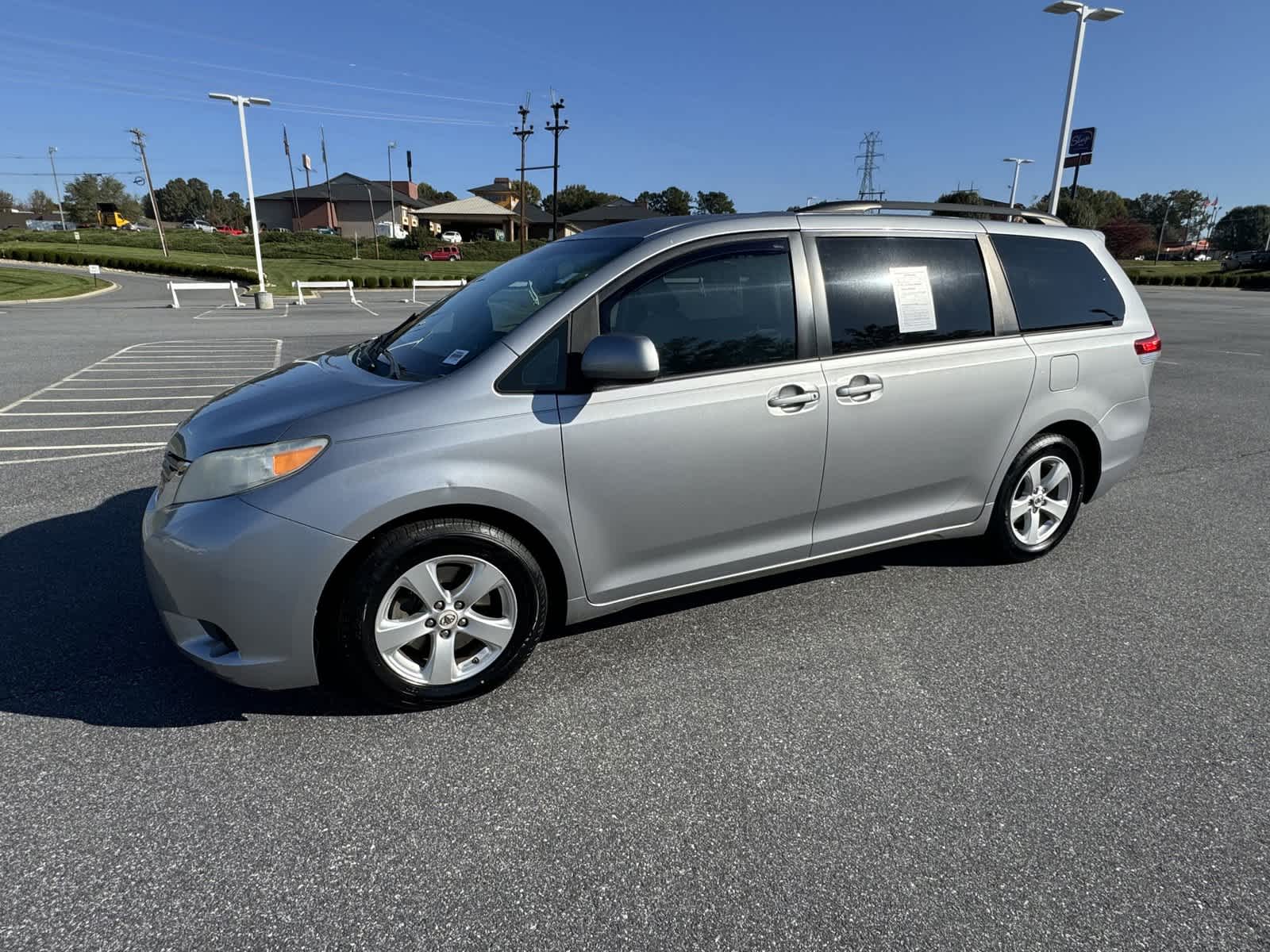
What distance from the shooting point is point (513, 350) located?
113 inches

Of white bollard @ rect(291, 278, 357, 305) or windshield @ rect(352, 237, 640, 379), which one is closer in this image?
windshield @ rect(352, 237, 640, 379)

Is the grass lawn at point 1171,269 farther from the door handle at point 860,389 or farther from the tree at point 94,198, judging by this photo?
the tree at point 94,198

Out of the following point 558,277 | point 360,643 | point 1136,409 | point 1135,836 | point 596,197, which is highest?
point 596,197

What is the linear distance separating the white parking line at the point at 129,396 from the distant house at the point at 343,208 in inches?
3312

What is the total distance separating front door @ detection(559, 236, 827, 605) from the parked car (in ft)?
196

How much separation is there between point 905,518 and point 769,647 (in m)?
0.97

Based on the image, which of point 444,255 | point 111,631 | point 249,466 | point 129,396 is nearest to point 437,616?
point 249,466

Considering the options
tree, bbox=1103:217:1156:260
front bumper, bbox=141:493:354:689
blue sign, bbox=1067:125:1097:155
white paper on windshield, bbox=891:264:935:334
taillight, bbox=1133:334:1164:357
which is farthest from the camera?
tree, bbox=1103:217:1156:260

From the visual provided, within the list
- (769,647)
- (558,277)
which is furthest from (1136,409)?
(558,277)

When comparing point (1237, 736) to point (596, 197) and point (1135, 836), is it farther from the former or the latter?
point (596, 197)

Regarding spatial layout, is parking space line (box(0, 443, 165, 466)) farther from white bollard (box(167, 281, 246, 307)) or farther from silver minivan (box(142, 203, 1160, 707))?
white bollard (box(167, 281, 246, 307))

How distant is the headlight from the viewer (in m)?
2.61

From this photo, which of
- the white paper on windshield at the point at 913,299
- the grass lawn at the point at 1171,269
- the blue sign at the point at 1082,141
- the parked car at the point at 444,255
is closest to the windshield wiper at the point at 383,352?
the white paper on windshield at the point at 913,299

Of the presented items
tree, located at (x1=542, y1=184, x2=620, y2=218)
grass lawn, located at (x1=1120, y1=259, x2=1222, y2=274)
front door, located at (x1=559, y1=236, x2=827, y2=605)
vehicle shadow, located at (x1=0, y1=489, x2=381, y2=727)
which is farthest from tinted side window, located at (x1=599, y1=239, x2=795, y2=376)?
tree, located at (x1=542, y1=184, x2=620, y2=218)
